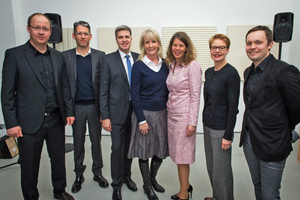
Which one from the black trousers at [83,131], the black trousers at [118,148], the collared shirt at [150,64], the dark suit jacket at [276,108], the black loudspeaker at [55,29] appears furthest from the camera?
the black loudspeaker at [55,29]

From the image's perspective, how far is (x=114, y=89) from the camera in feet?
6.34

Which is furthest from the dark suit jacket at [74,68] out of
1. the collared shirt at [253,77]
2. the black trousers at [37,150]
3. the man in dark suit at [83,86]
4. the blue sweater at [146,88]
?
the collared shirt at [253,77]

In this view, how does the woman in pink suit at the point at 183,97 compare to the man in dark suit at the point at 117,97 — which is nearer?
the woman in pink suit at the point at 183,97

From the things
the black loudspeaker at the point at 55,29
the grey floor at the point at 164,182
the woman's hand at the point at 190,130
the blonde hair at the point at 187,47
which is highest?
the black loudspeaker at the point at 55,29

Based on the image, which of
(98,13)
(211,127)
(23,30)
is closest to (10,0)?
(23,30)

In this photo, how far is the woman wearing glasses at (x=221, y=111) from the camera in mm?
1518

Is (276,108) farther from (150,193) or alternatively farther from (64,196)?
(64,196)

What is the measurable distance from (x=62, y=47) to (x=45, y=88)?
2.61m

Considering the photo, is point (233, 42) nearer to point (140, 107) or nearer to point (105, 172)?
point (140, 107)

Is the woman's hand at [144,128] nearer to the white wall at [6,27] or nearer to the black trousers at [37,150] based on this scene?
the black trousers at [37,150]

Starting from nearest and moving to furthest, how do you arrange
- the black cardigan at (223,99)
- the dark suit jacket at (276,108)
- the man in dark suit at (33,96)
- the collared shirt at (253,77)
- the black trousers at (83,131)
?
the dark suit jacket at (276,108), the collared shirt at (253,77), the black cardigan at (223,99), the man in dark suit at (33,96), the black trousers at (83,131)

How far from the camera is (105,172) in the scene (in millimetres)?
2633

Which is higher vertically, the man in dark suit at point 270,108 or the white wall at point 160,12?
the white wall at point 160,12

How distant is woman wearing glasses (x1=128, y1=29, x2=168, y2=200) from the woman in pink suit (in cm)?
11
